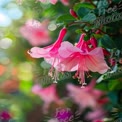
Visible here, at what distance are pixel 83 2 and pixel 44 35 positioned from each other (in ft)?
1.12

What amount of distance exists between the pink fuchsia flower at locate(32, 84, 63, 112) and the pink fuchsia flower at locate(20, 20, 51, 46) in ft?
0.56

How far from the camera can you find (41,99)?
1211 millimetres

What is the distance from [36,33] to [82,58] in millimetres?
503

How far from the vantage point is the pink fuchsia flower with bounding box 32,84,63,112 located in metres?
1.17

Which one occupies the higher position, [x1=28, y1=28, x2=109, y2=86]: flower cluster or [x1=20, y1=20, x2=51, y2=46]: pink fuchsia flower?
[x1=20, y1=20, x2=51, y2=46]: pink fuchsia flower

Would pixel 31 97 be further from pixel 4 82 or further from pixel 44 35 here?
pixel 44 35

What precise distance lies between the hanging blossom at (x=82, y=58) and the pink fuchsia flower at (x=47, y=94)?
1.29 ft

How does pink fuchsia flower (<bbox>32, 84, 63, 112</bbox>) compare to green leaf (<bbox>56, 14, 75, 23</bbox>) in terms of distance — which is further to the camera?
pink fuchsia flower (<bbox>32, 84, 63, 112</bbox>)

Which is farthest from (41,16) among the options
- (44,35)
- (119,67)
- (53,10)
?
(119,67)

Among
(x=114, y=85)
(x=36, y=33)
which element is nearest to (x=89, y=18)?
(x=114, y=85)

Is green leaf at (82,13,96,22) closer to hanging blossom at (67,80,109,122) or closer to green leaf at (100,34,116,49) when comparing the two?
green leaf at (100,34,116,49)

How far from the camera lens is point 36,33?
1236 mm

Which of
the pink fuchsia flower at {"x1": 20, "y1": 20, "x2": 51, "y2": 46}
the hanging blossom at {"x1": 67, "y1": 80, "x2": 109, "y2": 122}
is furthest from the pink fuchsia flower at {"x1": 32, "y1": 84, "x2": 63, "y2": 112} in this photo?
the pink fuchsia flower at {"x1": 20, "y1": 20, "x2": 51, "y2": 46}

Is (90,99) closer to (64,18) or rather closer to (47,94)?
(47,94)
